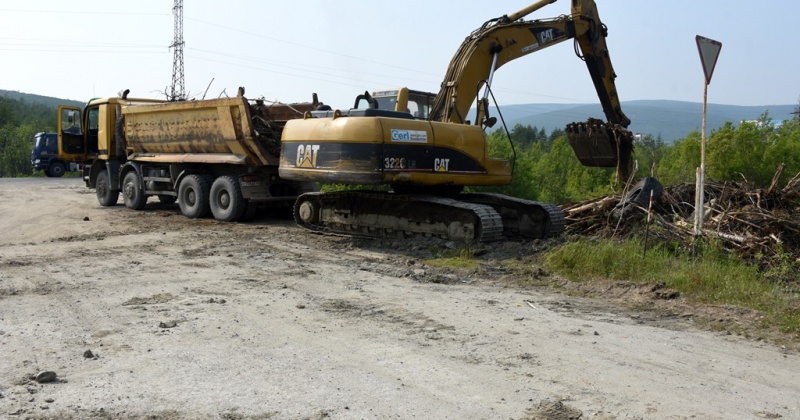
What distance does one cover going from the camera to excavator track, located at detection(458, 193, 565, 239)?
1072 centimetres

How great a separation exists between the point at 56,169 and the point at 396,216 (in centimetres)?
3025

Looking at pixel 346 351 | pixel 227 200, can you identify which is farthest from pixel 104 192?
pixel 346 351

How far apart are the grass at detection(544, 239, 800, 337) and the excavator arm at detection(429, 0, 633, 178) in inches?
137

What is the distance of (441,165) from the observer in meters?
10.7

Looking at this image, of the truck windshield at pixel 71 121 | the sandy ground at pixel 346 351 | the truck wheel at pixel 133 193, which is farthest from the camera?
the truck windshield at pixel 71 121

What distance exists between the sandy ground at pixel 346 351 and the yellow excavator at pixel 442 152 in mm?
1800

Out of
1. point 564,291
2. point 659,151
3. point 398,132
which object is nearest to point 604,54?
point 398,132

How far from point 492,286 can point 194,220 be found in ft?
28.8

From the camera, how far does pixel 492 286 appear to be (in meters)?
7.95

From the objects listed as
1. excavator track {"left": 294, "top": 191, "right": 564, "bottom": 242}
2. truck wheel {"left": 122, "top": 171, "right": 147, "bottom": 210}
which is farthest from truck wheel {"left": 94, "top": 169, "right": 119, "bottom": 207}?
excavator track {"left": 294, "top": 191, "right": 564, "bottom": 242}

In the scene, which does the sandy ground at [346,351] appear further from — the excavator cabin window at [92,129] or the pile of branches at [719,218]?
the excavator cabin window at [92,129]

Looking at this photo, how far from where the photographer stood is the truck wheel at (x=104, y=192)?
18.3 m

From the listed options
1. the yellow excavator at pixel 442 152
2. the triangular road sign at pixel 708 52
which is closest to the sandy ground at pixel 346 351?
the yellow excavator at pixel 442 152

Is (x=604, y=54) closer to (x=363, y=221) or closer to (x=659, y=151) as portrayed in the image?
(x=363, y=221)
